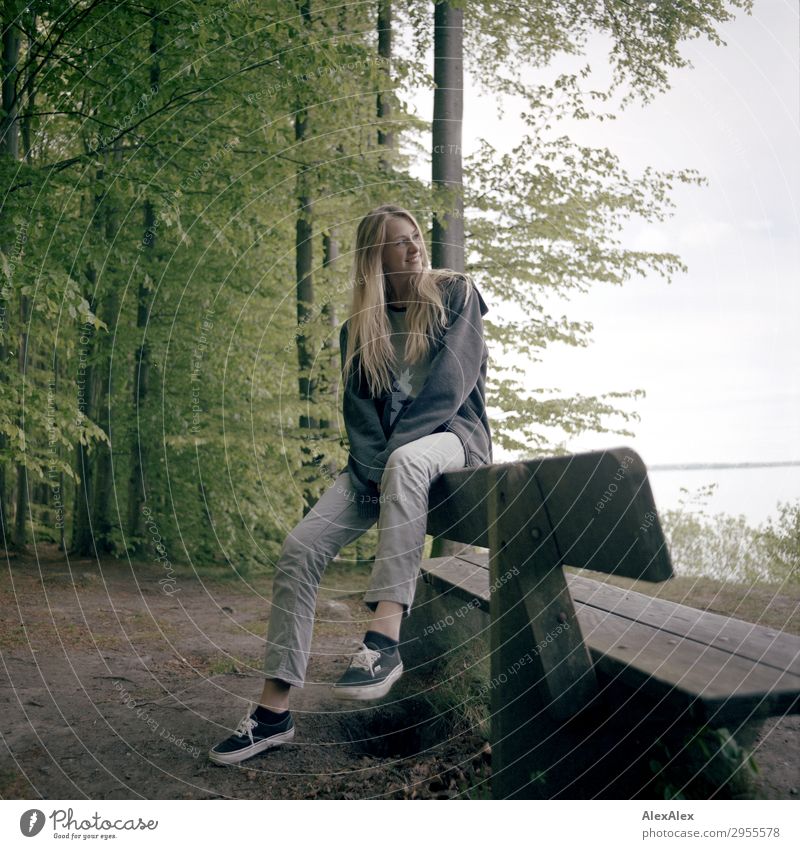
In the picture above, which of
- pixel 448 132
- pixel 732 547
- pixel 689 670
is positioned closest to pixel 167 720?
pixel 689 670

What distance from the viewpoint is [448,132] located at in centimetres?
595

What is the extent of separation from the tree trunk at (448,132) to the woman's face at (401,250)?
8.26 feet

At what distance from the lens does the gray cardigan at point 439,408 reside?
2.92 m

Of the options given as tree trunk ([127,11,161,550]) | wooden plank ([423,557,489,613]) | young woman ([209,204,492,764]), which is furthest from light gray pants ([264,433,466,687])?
tree trunk ([127,11,161,550])

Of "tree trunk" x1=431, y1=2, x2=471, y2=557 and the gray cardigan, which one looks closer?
the gray cardigan

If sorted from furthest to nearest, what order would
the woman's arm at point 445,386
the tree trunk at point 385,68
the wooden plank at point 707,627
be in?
the tree trunk at point 385,68 < the woman's arm at point 445,386 < the wooden plank at point 707,627

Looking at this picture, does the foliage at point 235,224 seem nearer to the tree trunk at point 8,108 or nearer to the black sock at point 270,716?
the tree trunk at point 8,108

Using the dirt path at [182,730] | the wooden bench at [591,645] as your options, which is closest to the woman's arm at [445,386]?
the wooden bench at [591,645]

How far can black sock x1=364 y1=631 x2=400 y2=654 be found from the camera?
2.47 m

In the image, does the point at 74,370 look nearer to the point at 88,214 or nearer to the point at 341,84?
the point at 88,214

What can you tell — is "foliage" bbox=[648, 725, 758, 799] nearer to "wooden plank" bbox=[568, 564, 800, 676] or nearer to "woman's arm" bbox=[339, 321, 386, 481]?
"wooden plank" bbox=[568, 564, 800, 676]

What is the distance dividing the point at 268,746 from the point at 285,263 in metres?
6.81

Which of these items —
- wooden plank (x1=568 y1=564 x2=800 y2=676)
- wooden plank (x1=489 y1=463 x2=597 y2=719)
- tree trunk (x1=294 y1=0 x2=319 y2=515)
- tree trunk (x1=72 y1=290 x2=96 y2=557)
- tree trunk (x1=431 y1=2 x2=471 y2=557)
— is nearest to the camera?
wooden plank (x1=568 y1=564 x2=800 y2=676)
